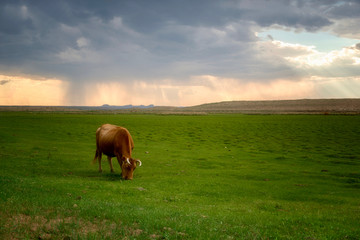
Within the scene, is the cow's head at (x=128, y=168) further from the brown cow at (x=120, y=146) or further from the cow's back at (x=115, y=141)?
the cow's back at (x=115, y=141)

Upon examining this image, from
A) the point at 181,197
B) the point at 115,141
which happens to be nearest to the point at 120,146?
the point at 115,141

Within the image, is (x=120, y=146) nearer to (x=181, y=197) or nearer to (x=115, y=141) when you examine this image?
(x=115, y=141)

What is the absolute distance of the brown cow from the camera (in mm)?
16359

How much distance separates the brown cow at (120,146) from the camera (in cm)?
1636

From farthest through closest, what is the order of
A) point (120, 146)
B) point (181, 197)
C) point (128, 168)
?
point (120, 146)
point (128, 168)
point (181, 197)

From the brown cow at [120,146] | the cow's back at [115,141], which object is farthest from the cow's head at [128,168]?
the cow's back at [115,141]

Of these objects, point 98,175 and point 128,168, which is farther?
point 98,175

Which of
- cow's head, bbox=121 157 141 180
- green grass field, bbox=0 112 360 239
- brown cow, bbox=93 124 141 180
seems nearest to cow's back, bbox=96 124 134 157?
brown cow, bbox=93 124 141 180

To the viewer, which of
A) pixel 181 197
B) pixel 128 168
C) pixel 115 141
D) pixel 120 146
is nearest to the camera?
pixel 181 197

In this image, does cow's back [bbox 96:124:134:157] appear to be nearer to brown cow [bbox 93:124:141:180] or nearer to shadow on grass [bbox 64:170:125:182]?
brown cow [bbox 93:124:141:180]

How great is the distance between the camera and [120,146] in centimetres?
1747

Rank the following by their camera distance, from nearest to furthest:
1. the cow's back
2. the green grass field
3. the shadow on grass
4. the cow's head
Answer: the green grass field
the cow's head
the shadow on grass
the cow's back

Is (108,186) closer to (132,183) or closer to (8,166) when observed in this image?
(132,183)

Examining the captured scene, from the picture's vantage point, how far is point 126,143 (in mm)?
17484
